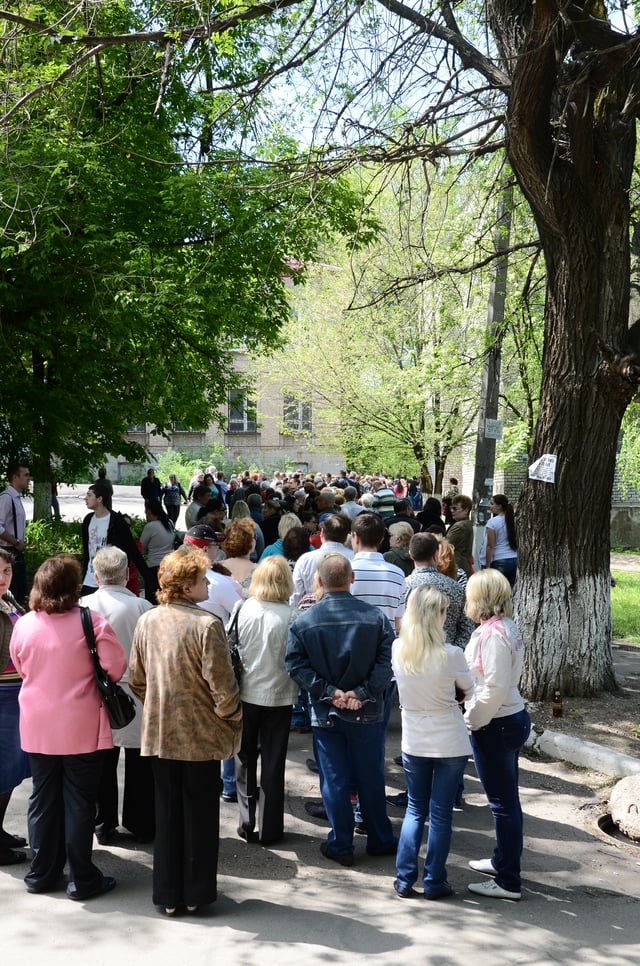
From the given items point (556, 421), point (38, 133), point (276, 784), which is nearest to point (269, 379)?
point (38, 133)

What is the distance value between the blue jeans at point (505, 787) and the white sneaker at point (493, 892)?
0.08 feet

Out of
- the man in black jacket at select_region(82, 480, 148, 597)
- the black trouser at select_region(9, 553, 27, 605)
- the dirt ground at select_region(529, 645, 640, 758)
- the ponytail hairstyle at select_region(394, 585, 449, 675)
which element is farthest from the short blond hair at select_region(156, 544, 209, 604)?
the black trouser at select_region(9, 553, 27, 605)

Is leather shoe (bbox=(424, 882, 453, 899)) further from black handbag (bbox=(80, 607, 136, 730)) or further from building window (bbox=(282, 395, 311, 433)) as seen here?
building window (bbox=(282, 395, 311, 433))

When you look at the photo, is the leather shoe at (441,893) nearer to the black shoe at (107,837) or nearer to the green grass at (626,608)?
the black shoe at (107,837)

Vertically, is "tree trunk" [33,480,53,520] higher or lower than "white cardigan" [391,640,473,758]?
higher

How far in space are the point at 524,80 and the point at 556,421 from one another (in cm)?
304

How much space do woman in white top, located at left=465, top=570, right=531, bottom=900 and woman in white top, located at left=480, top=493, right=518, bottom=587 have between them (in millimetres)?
6615

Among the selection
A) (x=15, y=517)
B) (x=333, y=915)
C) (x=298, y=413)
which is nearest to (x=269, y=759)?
(x=333, y=915)

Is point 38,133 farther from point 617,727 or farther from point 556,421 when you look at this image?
point 617,727

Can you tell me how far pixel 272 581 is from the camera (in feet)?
18.7

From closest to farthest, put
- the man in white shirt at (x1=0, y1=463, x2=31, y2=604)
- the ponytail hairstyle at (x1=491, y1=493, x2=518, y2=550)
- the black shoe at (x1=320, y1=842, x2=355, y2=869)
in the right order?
the black shoe at (x1=320, y1=842, x2=355, y2=869)
the man in white shirt at (x1=0, y1=463, x2=31, y2=604)
the ponytail hairstyle at (x1=491, y1=493, x2=518, y2=550)

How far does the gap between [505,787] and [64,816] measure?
238 centimetres

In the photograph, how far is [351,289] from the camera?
2569 cm

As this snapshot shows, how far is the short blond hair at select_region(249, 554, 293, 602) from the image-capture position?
18.7ft
